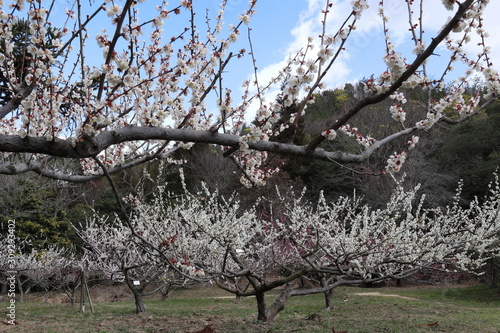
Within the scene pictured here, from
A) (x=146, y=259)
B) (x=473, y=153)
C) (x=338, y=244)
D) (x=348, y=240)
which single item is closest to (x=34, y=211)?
(x=146, y=259)

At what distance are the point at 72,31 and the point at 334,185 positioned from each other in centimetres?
2076

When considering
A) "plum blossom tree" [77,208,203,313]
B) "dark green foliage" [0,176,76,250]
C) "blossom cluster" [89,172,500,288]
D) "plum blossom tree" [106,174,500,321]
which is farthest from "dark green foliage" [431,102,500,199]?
"dark green foliage" [0,176,76,250]

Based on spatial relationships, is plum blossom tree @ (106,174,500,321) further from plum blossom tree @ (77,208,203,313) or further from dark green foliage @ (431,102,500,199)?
dark green foliage @ (431,102,500,199)

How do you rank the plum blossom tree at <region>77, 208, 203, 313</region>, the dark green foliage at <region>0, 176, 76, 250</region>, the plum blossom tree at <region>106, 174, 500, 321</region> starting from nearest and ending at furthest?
the plum blossom tree at <region>77, 208, 203, 313</region> → the plum blossom tree at <region>106, 174, 500, 321</region> → the dark green foliage at <region>0, 176, 76, 250</region>

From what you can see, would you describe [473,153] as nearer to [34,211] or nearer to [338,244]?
[338,244]

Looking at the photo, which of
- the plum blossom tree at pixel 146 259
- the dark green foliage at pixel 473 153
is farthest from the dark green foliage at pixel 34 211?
the dark green foliage at pixel 473 153

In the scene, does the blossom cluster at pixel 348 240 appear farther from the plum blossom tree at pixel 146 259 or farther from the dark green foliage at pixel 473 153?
the dark green foliage at pixel 473 153

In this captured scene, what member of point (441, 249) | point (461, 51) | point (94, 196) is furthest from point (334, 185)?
point (461, 51)

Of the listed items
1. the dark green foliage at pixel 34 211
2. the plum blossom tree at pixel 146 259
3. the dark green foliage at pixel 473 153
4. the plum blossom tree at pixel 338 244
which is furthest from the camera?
the dark green foliage at pixel 473 153

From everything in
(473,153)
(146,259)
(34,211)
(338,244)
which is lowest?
(146,259)

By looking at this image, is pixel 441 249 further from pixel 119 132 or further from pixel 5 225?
pixel 5 225

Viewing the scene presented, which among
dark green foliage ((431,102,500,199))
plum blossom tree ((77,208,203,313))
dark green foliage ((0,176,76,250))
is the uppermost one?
dark green foliage ((431,102,500,199))

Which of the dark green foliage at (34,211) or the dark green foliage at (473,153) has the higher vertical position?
the dark green foliage at (473,153)

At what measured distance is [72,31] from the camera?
391 cm
